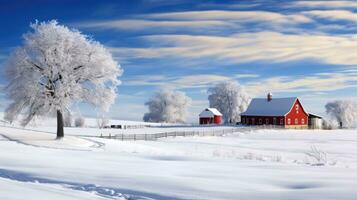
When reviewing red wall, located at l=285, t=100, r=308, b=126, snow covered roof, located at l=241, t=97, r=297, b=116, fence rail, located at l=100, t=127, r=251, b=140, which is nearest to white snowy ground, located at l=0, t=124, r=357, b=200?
fence rail, located at l=100, t=127, r=251, b=140

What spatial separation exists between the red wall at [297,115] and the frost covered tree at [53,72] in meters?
60.6

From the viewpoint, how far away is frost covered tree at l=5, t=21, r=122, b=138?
41.0m

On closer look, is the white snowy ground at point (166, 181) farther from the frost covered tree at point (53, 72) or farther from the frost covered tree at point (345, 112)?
the frost covered tree at point (345, 112)

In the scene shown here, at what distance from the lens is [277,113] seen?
95812 mm

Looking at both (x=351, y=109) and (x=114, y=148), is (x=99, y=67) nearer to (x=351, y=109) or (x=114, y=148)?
(x=114, y=148)

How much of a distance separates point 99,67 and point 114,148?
7.86 meters

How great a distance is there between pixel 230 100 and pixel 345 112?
36735 millimetres

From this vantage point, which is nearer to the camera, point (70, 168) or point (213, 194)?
point (213, 194)

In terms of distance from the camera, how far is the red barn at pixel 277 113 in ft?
313

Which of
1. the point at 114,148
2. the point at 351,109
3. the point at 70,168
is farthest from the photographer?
the point at 351,109

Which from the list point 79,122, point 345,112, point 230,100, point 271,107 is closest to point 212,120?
point 230,100

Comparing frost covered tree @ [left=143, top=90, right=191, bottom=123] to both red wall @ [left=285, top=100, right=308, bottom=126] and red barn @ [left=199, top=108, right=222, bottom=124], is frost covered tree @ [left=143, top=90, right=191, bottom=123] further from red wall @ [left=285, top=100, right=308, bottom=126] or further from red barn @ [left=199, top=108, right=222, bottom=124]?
red wall @ [left=285, top=100, right=308, bottom=126]

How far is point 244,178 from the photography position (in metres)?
16.1

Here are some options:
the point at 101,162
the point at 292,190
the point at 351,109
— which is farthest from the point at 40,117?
the point at 351,109
